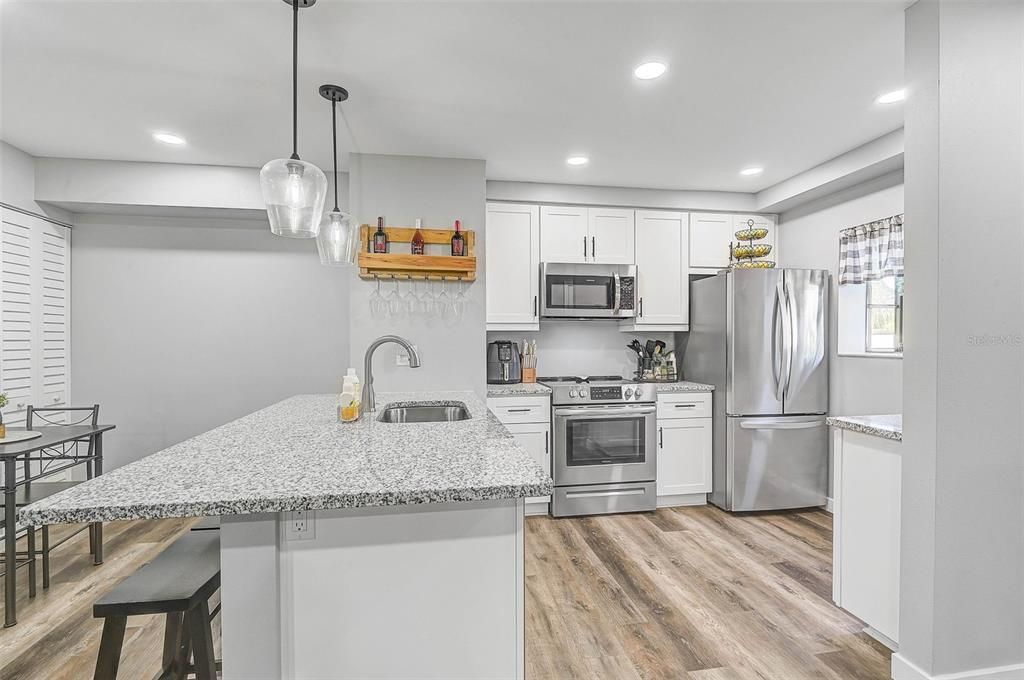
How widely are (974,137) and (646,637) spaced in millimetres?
2250

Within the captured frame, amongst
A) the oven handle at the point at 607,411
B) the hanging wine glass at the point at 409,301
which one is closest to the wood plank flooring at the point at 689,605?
the oven handle at the point at 607,411

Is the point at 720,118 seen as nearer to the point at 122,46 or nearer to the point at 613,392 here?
the point at 613,392

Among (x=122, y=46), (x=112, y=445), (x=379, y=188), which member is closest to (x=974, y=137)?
(x=379, y=188)

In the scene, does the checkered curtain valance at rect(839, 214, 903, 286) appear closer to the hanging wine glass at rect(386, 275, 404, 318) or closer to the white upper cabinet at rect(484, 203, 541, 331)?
the white upper cabinet at rect(484, 203, 541, 331)

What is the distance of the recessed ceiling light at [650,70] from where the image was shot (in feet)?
7.17

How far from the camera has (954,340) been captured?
67.6 inches

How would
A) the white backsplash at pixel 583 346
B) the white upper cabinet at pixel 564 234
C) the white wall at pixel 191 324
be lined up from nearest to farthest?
the white wall at pixel 191 324 < the white upper cabinet at pixel 564 234 < the white backsplash at pixel 583 346

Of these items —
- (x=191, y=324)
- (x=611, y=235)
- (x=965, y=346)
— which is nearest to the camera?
(x=965, y=346)

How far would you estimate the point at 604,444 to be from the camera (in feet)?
12.1

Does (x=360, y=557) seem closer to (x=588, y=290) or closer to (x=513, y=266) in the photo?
(x=513, y=266)

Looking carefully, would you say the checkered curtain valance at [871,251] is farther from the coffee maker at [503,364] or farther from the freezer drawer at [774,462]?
the coffee maker at [503,364]

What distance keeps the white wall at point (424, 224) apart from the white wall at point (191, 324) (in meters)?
0.93

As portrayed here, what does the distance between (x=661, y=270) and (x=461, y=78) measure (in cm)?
238

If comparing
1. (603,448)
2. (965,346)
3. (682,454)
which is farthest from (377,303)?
(965,346)
